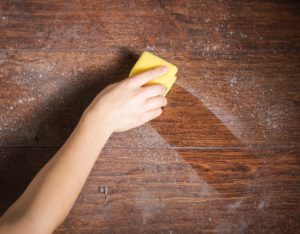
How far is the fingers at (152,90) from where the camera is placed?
0.81 meters

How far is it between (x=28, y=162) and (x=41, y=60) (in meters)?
0.27

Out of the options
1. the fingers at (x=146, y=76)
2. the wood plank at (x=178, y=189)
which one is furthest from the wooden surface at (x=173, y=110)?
the fingers at (x=146, y=76)

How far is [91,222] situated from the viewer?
32.5 inches

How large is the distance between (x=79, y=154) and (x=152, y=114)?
211 mm

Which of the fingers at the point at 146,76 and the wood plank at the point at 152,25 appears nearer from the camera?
the fingers at the point at 146,76

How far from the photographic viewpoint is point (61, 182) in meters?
0.68

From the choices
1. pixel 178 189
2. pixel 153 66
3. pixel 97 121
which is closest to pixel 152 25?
pixel 153 66

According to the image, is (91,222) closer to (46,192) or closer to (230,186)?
(46,192)

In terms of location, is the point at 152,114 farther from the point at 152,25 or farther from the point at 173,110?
the point at 152,25

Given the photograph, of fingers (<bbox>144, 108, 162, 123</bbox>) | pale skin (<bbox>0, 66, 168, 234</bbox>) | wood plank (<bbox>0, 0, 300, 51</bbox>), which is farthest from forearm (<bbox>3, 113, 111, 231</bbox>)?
wood plank (<bbox>0, 0, 300, 51</bbox>)

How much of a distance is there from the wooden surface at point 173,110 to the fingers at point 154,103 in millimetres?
65

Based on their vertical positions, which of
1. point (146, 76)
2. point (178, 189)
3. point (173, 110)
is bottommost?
point (178, 189)

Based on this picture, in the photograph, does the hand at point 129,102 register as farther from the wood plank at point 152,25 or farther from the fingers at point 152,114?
the wood plank at point 152,25

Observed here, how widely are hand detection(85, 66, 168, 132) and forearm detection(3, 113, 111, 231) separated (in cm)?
3
